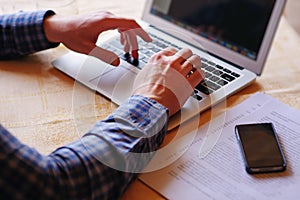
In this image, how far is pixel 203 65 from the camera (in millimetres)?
1013

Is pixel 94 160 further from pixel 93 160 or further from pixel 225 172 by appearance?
pixel 225 172

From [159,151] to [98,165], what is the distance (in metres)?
0.15

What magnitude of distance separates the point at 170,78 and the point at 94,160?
0.86 ft

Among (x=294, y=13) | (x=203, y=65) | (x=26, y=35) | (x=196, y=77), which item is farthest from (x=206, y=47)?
(x=26, y=35)

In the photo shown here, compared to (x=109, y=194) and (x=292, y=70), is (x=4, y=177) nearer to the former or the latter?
(x=109, y=194)

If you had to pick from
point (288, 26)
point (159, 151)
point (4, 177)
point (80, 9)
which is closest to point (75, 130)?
point (159, 151)

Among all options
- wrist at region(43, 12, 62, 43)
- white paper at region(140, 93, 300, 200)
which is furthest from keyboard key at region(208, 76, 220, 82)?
wrist at region(43, 12, 62, 43)

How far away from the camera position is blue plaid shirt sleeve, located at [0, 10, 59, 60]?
1031 mm

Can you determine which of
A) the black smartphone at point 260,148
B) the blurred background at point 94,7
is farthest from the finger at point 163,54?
the blurred background at point 94,7

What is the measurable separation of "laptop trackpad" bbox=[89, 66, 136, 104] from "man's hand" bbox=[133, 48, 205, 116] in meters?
0.05

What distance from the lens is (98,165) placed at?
685 mm

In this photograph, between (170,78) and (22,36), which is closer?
(170,78)

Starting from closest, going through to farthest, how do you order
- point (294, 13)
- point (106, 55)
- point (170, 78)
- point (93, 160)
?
point (93, 160) < point (170, 78) < point (106, 55) < point (294, 13)

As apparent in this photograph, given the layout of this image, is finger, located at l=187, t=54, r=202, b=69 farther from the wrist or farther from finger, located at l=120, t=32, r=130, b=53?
the wrist
